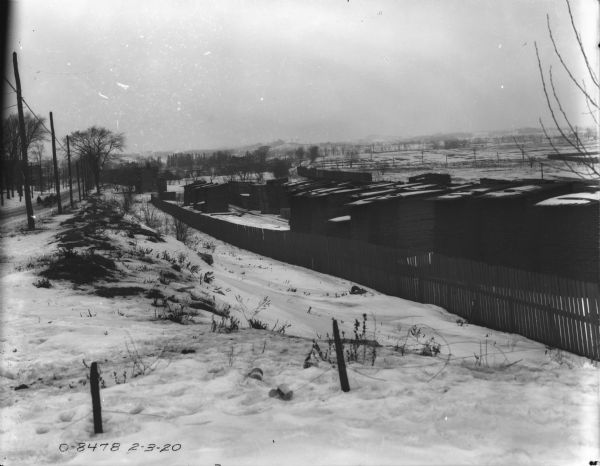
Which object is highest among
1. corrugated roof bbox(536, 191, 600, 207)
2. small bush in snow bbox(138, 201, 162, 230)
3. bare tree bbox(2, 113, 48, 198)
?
bare tree bbox(2, 113, 48, 198)

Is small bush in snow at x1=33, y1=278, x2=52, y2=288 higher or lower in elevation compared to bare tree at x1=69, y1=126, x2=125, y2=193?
lower

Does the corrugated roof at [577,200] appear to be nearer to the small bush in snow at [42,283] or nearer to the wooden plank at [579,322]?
the wooden plank at [579,322]

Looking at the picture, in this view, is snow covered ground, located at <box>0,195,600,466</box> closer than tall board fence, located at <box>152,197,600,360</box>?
Yes

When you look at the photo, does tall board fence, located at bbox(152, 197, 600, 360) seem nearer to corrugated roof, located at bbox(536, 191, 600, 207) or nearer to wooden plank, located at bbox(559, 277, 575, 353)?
wooden plank, located at bbox(559, 277, 575, 353)

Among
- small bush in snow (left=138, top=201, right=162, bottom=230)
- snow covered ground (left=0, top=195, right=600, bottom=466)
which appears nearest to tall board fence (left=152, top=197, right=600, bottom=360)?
snow covered ground (left=0, top=195, right=600, bottom=466)

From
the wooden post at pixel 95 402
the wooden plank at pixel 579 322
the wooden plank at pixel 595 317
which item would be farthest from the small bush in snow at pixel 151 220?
the wooden post at pixel 95 402

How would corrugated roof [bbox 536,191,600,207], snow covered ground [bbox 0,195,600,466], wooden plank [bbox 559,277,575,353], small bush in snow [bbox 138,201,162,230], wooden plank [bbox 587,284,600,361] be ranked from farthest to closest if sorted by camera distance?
small bush in snow [bbox 138,201,162,230] < corrugated roof [bbox 536,191,600,207] < wooden plank [bbox 559,277,575,353] < wooden plank [bbox 587,284,600,361] < snow covered ground [bbox 0,195,600,466]

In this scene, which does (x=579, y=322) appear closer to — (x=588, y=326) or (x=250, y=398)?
(x=588, y=326)
